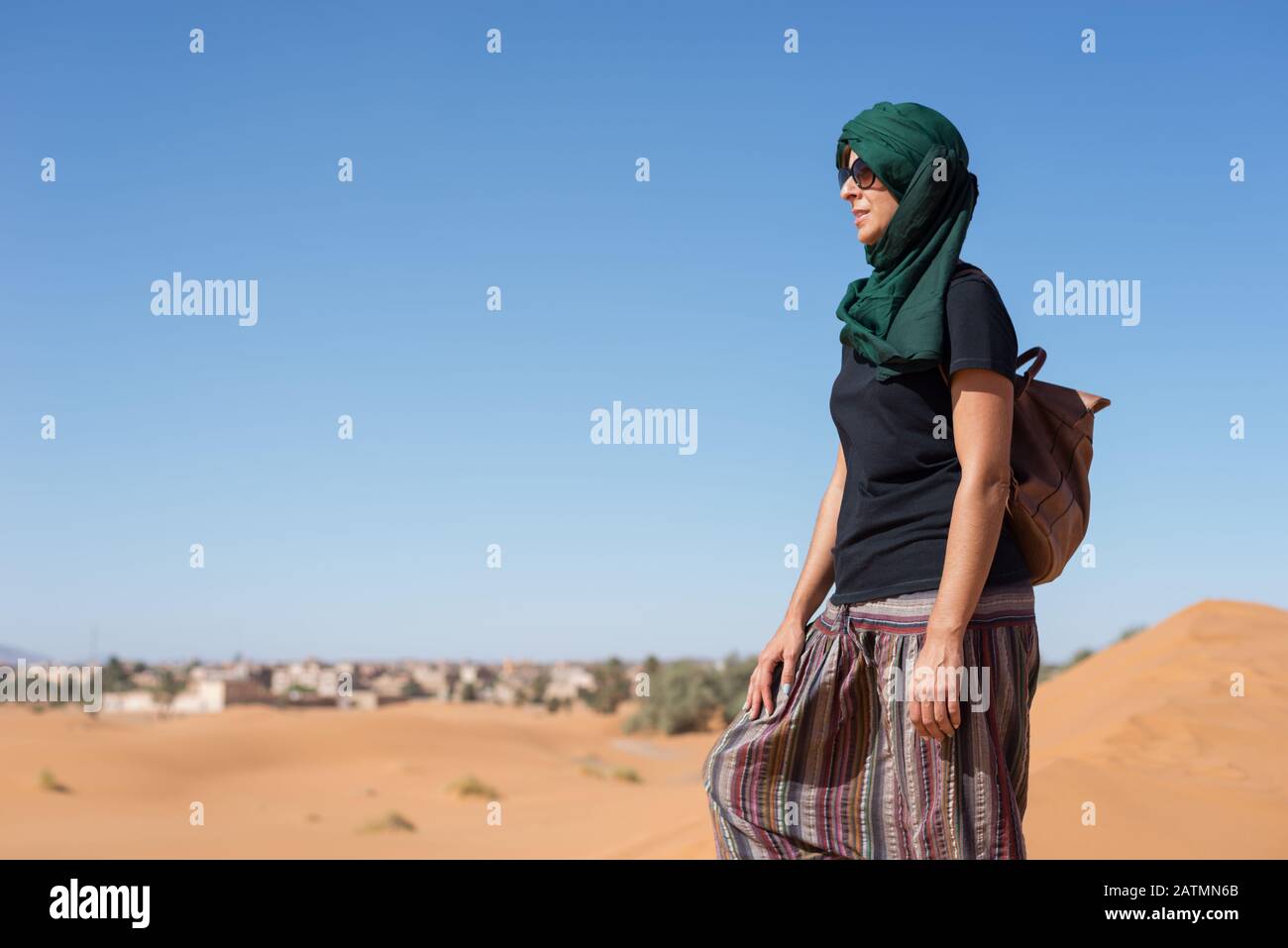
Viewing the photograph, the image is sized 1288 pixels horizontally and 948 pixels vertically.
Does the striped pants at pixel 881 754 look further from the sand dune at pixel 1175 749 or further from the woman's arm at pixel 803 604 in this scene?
the sand dune at pixel 1175 749

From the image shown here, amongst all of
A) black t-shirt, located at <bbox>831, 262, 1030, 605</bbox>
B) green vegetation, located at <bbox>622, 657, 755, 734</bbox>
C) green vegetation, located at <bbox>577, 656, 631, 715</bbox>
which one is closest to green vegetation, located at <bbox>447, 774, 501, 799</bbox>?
green vegetation, located at <bbox>622, 657, 755, 734</bbox>

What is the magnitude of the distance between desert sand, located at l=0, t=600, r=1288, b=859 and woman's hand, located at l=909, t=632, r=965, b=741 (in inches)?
157

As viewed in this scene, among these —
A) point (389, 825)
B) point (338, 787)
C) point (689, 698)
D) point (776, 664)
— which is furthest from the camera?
point (689, 698)

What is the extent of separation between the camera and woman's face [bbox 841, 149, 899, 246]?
291cm

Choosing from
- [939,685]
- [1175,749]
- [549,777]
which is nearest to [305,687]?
[549,777]

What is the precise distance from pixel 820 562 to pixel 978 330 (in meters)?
0.87

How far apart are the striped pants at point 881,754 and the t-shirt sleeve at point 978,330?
0.52 meters

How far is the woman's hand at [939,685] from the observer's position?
2.65 metres

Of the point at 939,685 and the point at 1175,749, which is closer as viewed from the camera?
the point at 939,685

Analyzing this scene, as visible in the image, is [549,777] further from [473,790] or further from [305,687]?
[305,687]

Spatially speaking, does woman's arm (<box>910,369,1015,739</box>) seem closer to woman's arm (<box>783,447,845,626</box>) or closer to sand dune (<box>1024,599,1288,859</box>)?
woman's arm (<box>783,447,845,626</box>)

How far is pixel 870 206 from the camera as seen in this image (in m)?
2.94

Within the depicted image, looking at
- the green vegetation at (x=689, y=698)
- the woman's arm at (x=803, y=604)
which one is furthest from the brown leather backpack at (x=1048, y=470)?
the green vegetation at (x=689, y=698)

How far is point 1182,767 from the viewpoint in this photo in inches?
318
